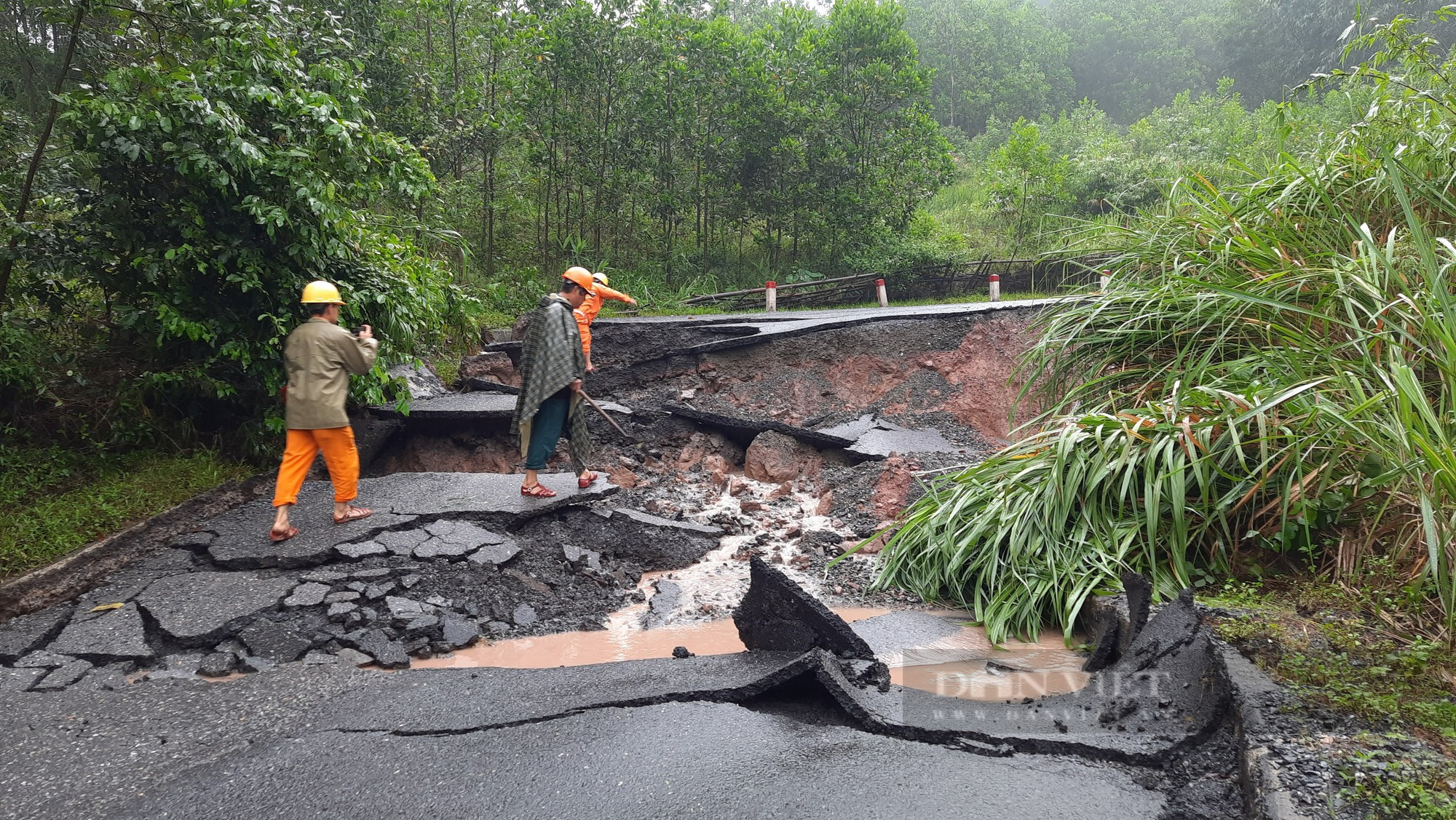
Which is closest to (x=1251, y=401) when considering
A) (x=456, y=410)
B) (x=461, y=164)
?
(x=456, y=410)

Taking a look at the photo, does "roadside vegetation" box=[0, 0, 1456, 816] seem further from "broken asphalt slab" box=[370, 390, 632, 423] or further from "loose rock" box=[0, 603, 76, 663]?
"broken asphalt slab" box=[370, 390, 632, 423]

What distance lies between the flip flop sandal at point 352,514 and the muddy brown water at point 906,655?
1.42 metres

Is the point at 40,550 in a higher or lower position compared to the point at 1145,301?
lower

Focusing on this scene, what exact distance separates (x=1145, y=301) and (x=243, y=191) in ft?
18.0

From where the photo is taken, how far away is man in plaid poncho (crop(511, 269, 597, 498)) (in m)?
5.41

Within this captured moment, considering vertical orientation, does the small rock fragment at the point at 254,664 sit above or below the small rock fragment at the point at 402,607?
below

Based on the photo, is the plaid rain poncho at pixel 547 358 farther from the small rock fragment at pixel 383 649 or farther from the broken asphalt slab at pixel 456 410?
the small rock fragment at pixel 383 649

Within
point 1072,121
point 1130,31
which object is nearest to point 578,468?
point 1072,121

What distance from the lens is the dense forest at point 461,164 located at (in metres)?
5.07

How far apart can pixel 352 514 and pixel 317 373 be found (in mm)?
878

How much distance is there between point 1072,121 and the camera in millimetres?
29156

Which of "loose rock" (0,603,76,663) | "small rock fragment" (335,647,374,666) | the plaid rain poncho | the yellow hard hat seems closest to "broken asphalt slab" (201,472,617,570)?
the plaid rain poncho

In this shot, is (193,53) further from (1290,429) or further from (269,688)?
(1290,429)

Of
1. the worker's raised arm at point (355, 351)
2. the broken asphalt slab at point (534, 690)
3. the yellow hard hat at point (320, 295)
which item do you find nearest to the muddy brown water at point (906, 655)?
the broken asphalt slab at point (534, 690)
